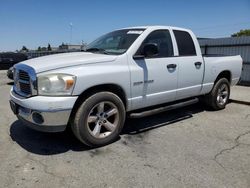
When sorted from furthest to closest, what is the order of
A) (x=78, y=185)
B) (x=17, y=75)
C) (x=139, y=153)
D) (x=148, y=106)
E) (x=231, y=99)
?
(x=231, y=99) → (x=148, y=106) → (x=17, y=75) → (x=139, y=153) → (x=78, y=185)

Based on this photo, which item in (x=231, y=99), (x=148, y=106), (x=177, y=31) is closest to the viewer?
(x=148, y=106)

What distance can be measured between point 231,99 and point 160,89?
13.0 feet

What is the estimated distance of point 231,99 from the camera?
7.84m

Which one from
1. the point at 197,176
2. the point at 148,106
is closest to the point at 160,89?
the point at 148,106

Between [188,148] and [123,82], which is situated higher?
[123,82]

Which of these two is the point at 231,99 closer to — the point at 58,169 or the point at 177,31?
the point at 177,31

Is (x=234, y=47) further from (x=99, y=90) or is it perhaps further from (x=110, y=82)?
(x=99, y=90)

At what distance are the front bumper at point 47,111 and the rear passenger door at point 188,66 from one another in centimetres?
246

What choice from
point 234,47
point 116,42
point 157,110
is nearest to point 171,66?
point 157,110

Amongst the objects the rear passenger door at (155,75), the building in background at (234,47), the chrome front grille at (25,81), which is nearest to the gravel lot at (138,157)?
the rear passenger door at (155,75)

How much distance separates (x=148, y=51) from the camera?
4430 millimetres

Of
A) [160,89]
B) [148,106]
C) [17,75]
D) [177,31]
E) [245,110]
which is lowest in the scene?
[245,110]

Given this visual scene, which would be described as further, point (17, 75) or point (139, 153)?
point (17, 75)

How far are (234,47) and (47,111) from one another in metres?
10.9
